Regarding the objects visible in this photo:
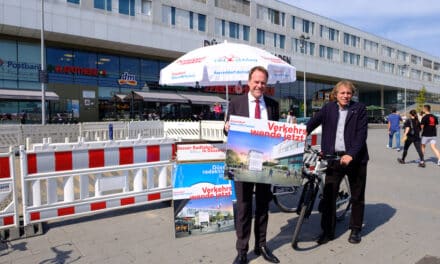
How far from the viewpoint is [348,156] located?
3787 millimetres

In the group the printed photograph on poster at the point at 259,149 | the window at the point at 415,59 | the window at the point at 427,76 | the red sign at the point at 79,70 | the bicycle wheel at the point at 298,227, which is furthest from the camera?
A: the window at the point at 427,76

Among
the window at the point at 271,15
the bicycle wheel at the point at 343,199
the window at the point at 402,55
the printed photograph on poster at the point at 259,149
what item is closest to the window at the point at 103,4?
the window at the point at 271,15

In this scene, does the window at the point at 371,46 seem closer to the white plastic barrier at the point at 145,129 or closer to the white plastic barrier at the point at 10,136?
the white plastic barrier at the point at 145,129

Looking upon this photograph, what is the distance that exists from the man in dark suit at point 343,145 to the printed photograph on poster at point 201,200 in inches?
48.4

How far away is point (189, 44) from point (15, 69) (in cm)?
1474

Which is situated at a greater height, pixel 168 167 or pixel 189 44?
pixel 189 44

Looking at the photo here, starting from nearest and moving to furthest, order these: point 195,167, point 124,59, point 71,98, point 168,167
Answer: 1. point 195,167
2. point 168,167
3. point 71,98
4. point 124,59

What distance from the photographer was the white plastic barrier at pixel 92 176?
4.24m

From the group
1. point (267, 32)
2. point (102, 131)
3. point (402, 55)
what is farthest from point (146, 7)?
point (402, 55)

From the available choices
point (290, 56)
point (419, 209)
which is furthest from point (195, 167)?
point (290, 56)

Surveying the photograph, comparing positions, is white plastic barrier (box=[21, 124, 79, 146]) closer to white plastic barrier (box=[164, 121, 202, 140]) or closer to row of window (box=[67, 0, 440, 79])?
white plastic barrier (box=[164, 121, 202, 140])

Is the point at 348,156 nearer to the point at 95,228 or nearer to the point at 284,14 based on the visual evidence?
the point at 95,228

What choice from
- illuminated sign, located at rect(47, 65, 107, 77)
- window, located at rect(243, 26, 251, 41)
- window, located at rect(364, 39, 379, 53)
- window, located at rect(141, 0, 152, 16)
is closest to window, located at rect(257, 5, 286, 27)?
window, located at rect(243, 26, 251, 41)

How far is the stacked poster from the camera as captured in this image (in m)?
4.15
